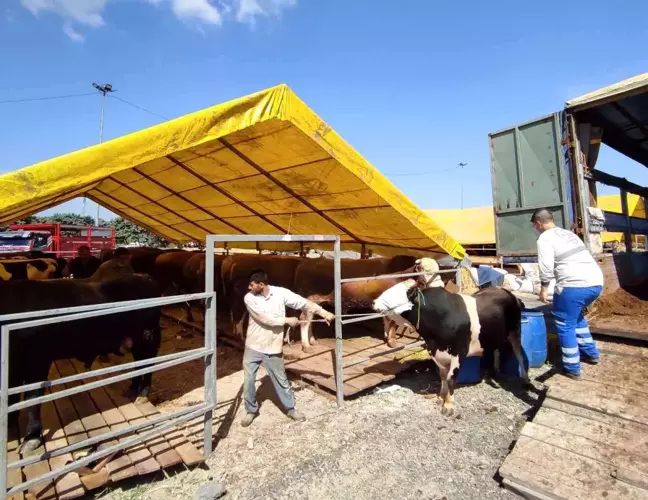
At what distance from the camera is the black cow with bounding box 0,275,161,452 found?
364cm

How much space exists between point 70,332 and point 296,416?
2.77 m

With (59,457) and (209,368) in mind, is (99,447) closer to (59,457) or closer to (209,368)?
(59,457)

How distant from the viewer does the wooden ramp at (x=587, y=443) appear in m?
2.78

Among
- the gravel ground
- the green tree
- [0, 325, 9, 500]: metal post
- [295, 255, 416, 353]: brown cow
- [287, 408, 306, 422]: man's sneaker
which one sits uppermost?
the green tree

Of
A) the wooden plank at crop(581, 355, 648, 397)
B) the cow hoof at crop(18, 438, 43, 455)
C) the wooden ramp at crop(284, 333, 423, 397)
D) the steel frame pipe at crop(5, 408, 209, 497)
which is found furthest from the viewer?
the wooden ramp at crop(284, 333, 423, 397)

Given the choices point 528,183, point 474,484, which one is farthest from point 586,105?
point 474,484

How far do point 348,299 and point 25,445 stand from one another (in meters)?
5.16

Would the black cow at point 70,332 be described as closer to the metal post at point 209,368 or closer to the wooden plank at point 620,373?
the metal post at point 209,368

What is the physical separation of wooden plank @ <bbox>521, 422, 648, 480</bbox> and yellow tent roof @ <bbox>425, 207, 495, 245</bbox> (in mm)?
14663

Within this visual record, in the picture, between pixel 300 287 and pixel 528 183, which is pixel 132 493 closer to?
pixel 300 287

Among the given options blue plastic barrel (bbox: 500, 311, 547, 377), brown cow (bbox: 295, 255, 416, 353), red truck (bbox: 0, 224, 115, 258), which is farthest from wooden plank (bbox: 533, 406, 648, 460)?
red truck (bbox: 0, 224, 115, 258)

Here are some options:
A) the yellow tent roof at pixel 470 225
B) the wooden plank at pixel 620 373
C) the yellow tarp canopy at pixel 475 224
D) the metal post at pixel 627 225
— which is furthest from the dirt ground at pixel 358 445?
the yellow tent roof at pixel 470 225

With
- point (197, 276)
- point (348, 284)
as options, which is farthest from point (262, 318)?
point (197, 276)

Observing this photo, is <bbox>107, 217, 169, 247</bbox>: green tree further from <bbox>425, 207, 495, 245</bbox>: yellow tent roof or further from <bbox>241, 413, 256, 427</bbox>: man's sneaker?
<bbox>241, 413, 256, 427</bbox>: man's sneaker
